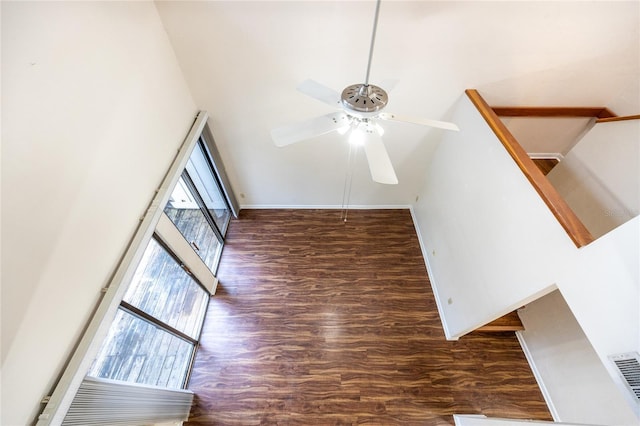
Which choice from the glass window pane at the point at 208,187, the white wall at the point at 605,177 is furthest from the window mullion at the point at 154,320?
the white wall at the point at 605,177

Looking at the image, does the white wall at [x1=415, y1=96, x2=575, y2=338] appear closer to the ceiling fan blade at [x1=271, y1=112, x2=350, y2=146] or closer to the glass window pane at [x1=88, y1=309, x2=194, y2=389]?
the ceiling fan blade at [x1=271, y1=112, x2=350, y2=146]

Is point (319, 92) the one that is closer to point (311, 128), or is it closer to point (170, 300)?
point (311, 128)

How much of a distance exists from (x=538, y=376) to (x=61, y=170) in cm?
368

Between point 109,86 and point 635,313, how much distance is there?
2619 mm

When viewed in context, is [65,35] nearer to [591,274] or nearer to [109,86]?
[109,86]

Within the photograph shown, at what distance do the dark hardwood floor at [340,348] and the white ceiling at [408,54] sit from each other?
→ 4.87ft

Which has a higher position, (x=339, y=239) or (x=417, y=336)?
(x=339, y=239)

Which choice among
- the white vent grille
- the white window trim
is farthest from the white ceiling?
the white vent grille

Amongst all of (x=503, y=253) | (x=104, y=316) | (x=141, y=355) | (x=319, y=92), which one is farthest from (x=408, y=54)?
(x=141, y=355)

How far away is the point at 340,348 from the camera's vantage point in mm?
2438

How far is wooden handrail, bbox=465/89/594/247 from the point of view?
47.0 inches

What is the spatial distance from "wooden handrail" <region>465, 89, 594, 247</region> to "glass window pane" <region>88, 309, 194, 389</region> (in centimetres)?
248

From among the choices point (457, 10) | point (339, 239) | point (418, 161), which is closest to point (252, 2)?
point (457, 10)

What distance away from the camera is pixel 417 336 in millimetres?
2510
